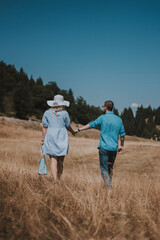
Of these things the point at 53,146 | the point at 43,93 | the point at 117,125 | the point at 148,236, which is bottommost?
the point at 148,236

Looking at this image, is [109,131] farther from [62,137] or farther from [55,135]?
[55,135]

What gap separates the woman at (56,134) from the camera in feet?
14.4

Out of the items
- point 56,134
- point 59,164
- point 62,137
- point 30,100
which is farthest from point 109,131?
point 30,100

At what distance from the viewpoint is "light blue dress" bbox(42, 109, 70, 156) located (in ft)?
14.4

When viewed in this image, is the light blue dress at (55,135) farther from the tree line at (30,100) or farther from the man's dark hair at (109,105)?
the tree line at (30,100)

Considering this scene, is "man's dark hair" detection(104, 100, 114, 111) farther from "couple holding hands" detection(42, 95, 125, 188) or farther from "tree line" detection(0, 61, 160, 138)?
"tree line" detection(0, 61, 160, 138)

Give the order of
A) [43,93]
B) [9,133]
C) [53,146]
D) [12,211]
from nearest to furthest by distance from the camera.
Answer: [12,211] → [53,146] → [9,133] → [43,93]

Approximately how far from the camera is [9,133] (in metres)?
27.1

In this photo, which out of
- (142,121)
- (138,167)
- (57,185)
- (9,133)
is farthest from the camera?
(142,121)

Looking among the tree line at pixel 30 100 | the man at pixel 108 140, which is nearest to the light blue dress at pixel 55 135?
the man at pixel 108 140

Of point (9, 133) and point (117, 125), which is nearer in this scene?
point (117, 125)

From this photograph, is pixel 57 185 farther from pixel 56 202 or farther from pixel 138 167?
pixel 138 167

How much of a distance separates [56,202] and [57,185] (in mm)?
622

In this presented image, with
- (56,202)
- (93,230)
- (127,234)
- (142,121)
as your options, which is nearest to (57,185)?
(56,202)
